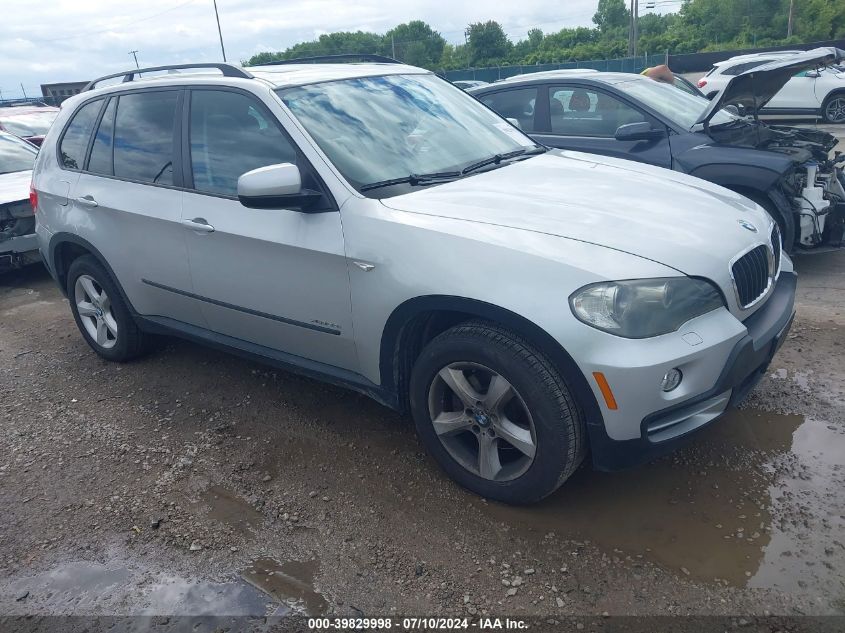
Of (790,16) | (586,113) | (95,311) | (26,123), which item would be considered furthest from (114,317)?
(790,16)

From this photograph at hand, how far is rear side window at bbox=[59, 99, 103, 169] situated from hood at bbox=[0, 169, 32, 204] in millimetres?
2590

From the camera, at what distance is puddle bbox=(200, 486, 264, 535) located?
3.08 metres

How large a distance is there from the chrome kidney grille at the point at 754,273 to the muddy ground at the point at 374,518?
78 cm

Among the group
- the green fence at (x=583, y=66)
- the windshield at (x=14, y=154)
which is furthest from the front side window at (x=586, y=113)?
the green fence at (x=583, y=66)

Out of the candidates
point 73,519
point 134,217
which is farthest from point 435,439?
point 134,217

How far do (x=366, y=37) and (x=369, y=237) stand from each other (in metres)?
86.7

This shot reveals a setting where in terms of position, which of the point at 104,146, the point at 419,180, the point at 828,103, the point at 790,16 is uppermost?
the point at 790,16

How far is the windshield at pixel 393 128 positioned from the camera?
336cm

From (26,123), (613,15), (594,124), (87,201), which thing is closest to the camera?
(87,201)

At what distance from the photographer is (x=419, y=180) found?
11.0ft

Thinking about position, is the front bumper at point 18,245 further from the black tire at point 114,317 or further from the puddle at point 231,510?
the puddle at point 231,510

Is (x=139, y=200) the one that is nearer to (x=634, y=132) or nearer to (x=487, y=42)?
(x=634, y=132)

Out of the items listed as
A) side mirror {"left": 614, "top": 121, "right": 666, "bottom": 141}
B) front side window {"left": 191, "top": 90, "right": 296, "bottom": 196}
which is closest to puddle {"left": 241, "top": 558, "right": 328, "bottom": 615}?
front side window {"left": 191, "top": 90, "right": 296, "bottom": 196}

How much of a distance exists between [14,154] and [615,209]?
7855 millimetres
